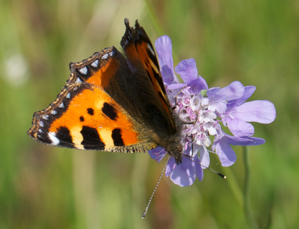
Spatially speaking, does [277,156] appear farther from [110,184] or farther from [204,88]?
[110,184]

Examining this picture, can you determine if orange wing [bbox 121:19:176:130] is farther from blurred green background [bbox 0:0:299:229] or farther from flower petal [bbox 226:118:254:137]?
blurred green background [bbox 0:0:299:229]

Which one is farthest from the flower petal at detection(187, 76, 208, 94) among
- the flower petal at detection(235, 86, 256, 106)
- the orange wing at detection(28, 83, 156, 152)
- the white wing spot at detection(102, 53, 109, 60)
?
the white wing spot at detection(102, 53, 109, 60)

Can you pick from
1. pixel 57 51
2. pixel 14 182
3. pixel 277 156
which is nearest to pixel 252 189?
pixel 277 156

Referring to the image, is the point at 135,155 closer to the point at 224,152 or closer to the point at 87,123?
the point at 87,123

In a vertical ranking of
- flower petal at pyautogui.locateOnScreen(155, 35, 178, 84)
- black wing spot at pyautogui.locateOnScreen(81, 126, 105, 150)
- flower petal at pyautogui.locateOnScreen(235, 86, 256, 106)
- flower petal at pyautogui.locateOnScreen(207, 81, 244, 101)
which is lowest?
flower petal at pyautogui.locateOnScreen(235, 86, 256, 106)

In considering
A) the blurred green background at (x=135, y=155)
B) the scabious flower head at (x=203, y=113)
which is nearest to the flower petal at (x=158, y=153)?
the scabious flower head at (x=203, y=113)

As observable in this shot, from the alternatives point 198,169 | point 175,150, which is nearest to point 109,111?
point 175,150
